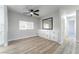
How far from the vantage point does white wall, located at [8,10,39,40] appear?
1.61m

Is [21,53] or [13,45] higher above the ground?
[13,45]

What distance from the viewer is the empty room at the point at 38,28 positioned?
1.61 metres

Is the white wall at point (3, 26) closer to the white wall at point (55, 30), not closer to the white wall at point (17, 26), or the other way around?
the white wall at point (17, 26)

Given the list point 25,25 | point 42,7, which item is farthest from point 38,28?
point 42,7

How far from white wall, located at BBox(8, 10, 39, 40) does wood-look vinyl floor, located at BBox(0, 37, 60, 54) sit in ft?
0.45

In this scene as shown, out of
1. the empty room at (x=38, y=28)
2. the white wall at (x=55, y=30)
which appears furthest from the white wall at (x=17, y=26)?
the white wall at (x=55, y=30)

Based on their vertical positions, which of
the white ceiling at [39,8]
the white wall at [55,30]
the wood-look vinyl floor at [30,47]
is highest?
the white ceiling at [39,8]

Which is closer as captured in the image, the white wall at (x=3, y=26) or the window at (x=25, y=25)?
the white wall at (x=3, y=26)

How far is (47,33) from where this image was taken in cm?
179
